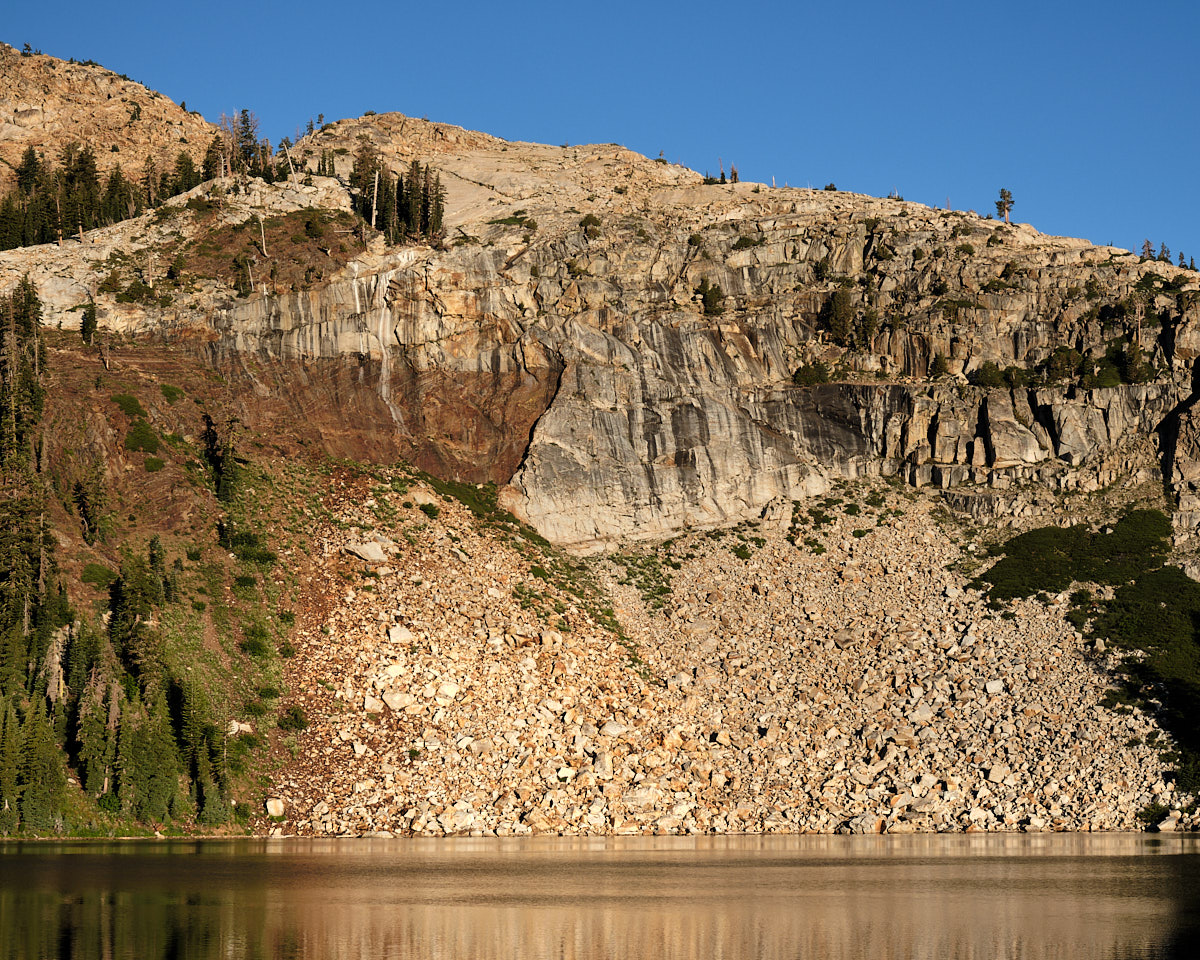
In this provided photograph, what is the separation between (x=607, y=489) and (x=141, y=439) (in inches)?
1428

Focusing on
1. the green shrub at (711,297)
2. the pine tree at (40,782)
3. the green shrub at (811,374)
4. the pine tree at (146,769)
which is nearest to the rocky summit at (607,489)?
the green shrub at (811,374)

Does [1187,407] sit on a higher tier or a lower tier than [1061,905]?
higher

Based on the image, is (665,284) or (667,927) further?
(665,284)

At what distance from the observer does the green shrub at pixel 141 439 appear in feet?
314

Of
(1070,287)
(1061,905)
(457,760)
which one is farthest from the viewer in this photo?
(1070,287)

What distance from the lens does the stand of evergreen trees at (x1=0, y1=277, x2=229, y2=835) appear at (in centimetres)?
7125

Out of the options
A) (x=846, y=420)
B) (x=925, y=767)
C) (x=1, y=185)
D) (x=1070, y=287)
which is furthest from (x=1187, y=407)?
(x=1, y=185)

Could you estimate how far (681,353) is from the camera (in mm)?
117188

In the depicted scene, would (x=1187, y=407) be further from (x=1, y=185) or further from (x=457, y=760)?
(x=1, y=185)

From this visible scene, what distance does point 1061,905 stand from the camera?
4962 cm

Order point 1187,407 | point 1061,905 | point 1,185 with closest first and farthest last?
point 1061,905, point 1187,407, point 1,185

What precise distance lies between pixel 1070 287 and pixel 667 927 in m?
93.1

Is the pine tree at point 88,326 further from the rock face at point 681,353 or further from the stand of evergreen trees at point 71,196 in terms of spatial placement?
the stand of evergreen trees at point 71,196

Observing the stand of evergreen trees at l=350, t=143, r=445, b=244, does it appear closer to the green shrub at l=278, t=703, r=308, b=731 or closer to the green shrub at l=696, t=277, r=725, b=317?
Answer: the green shrub at l=696, t=277, r=725, b=317
